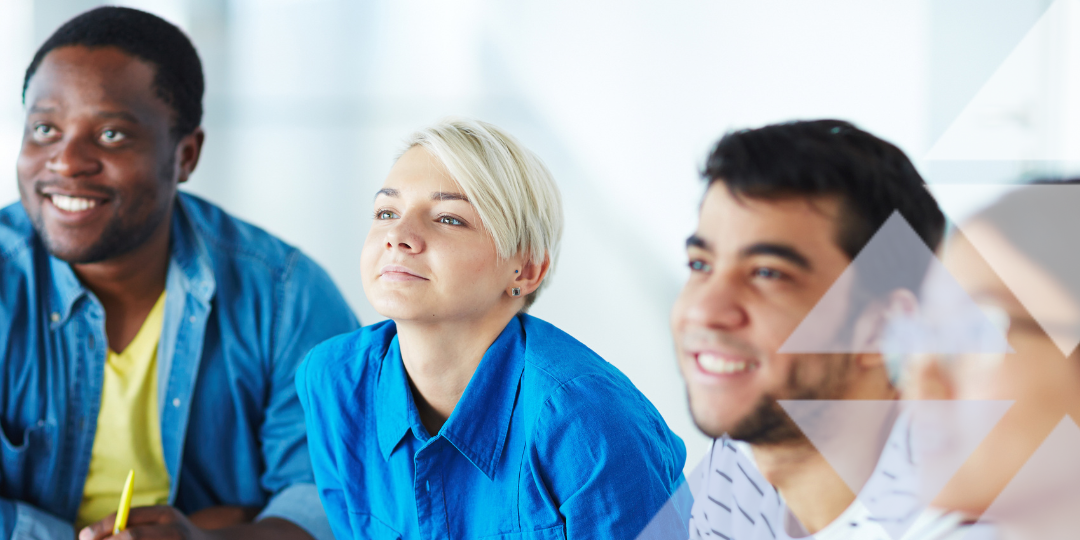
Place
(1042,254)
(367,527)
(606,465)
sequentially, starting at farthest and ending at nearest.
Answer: (367,527), (606,465), (1042,254)

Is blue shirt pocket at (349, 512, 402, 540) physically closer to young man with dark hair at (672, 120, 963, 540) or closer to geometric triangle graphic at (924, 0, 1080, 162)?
young man with dark hair at (672, 120, 963, 540)

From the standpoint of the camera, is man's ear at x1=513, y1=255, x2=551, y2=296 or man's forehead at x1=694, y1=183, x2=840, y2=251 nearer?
man's forehead at x1=694, y1=183, x2=840, y2=251

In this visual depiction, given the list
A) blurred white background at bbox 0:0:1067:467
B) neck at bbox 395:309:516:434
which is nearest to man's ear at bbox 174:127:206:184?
blurred white background at bbox 0:0:1067:467

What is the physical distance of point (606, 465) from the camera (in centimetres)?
56

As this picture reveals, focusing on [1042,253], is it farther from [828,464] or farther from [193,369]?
[193,369]

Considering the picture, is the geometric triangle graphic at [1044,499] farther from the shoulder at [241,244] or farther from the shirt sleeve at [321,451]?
the shoulder at [241,244]

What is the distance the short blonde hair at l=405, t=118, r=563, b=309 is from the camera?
584 millimetres

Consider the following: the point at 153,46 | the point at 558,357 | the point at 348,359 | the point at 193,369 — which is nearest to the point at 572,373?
the point at 558,357

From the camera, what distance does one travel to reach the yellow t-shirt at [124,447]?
85 cm

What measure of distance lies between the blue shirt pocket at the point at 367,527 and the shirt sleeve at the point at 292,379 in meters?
0.14

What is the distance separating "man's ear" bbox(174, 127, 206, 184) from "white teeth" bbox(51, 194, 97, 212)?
0.10 metres

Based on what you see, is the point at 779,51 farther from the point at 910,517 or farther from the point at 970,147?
the point at 910,517

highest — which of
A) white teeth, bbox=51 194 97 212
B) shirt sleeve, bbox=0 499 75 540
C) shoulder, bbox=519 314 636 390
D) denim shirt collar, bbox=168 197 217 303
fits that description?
shoulder, bbox=519 314 636 390

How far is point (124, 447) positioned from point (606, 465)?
0.58 m
